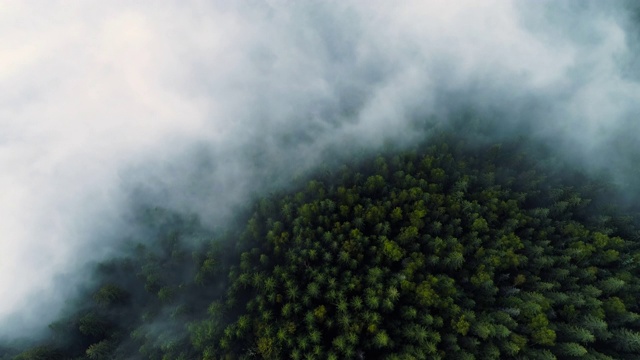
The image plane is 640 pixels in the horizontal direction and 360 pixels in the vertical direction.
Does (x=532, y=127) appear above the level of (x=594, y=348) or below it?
above

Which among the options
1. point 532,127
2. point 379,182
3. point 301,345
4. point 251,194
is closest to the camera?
point 301,345

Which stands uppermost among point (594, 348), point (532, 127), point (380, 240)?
point (532, 127)

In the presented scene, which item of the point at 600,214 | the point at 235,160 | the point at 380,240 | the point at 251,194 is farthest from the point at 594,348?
the point at 235,160

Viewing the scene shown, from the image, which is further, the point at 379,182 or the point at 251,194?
the point at 251,194

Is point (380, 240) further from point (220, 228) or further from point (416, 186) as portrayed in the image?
point (220, 228)

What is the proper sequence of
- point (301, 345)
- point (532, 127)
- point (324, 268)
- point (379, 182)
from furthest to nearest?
point (532, 127) → point (379, 182) → point (324, 268) → point (301, 345)

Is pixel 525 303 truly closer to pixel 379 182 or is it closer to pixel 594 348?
pixel 594 348

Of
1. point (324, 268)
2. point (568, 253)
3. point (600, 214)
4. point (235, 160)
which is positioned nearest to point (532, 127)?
point (600, 214)
